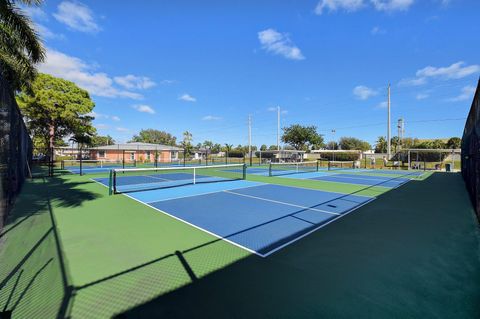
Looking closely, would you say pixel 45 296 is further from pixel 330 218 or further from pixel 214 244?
pixel 330 218

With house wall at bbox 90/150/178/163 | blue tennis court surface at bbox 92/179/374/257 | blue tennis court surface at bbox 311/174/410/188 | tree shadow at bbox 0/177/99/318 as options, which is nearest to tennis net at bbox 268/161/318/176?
blue tennis court surface at bbox 311/174/410/188

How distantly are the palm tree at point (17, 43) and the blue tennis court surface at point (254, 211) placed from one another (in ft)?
26.6

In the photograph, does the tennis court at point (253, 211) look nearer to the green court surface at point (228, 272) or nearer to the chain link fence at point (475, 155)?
the green court surface at point (228, 272)

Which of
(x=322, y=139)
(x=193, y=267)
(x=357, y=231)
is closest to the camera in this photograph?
(x=193, y=267)

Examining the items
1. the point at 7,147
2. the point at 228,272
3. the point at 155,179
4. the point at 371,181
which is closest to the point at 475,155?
the point at 371,181

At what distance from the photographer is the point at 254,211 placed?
8.20 metres

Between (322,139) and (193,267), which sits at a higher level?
(322,139)

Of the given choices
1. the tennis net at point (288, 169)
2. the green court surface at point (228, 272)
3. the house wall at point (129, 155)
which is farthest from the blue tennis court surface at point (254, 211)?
the house wall at point (129, 155)

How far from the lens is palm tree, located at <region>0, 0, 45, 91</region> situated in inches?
388

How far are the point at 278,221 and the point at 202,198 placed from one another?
417cm

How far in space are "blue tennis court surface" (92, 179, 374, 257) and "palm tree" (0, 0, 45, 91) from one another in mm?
8095

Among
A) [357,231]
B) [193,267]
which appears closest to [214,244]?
[193,267]

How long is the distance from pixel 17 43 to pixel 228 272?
580 inches

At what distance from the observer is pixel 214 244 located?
5.21 m
